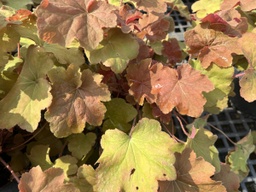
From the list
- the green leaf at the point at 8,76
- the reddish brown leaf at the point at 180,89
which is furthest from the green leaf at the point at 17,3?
the reddish brown leaf at the point at 180,89

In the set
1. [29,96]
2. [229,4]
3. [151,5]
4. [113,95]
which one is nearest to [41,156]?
[29,96]

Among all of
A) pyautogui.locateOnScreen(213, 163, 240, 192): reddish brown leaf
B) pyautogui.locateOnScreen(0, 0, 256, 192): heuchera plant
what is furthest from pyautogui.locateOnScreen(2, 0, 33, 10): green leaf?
pyautogui.locateOnScreen(213, 163, 240, 192): reddish brown leaf

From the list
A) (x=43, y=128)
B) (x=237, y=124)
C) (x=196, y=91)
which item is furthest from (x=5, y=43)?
(x=237, y=124)

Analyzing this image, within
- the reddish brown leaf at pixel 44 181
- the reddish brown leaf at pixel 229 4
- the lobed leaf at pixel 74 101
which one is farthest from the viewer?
the reddish brown leaf at pixel 229 4

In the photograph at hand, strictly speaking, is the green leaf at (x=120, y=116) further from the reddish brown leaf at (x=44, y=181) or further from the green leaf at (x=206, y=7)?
the green leaf at (x=206, y=7)

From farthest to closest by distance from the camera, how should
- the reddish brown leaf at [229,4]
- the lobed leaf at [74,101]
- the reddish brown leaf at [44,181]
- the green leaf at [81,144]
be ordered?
the reddish brown leaf at [229,4]
the green leaf at [81,144]
the lobed leaf at [74,101]
the reddish brown leaf at [44,181]

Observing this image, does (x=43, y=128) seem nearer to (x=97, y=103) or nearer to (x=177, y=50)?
(x=97, y=103)
